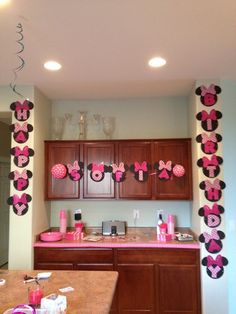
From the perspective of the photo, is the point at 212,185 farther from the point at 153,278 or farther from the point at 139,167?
the point at 153,278

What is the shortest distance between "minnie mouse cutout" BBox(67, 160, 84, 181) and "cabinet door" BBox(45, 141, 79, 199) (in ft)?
0.21

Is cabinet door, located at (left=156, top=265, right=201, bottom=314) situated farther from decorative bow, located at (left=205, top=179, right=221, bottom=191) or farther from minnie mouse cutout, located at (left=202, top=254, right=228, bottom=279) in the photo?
decorative bow, located at (left=205, top=179, right=221, bottom=191)

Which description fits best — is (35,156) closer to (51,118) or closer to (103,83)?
(51,118)

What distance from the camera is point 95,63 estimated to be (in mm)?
2904

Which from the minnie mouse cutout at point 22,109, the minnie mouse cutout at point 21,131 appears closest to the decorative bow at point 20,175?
the minnie mouse cutout at point 21,131

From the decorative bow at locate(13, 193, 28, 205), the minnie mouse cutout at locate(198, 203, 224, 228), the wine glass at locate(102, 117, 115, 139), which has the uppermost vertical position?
the wine glass at locate(102, 117, 115, 139)

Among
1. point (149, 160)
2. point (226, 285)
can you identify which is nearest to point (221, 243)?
point (226, 285)

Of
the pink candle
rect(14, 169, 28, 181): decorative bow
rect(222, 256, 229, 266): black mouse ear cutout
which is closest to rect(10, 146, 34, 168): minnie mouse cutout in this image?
rect(14, 169, 28, 181): decorative bow

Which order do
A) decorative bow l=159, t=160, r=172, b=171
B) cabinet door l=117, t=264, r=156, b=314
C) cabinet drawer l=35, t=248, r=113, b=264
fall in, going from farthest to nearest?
decorative bow l=159, t=160, r=172, b=171 → cabinet drawer l=35, t=248, r=113, b=264 → cabinet door l=117, t=264, r=156, b=314

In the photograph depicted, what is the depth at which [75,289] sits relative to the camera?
6.54 ft

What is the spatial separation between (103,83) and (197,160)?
142 cm

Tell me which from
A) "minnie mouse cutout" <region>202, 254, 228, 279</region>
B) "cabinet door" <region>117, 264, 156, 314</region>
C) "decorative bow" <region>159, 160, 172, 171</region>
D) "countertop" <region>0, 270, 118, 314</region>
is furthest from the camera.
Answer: "decorative bow" <region>159, 160, 172, 171</region>

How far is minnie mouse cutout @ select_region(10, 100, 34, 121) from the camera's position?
11.5ft

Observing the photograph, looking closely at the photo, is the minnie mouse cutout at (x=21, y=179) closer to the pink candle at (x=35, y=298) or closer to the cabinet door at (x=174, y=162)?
the cabinet door at (x=174, y=162)
